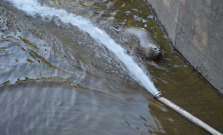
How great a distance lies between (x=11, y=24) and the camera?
726cm

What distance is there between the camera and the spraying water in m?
5.12

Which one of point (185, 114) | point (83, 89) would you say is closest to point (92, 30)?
point (83, 89)

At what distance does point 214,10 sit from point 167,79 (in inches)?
69.2

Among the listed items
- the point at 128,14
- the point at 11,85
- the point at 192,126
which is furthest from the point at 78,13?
the point at 192,126

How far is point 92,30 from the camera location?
23.8 ft

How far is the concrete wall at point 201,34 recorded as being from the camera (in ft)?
14.0

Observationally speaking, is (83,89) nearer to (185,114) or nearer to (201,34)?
(185,114)

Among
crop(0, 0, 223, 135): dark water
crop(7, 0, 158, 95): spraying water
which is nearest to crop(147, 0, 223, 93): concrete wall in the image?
crop(0, 0, 223, 135): dark water

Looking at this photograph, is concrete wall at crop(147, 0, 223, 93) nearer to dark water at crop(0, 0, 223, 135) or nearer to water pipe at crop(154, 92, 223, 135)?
dark water at crop(0, 0, 223, 135)

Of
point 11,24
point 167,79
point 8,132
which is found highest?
point 11,24

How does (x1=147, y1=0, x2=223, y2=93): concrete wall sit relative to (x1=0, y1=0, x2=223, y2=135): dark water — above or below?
above

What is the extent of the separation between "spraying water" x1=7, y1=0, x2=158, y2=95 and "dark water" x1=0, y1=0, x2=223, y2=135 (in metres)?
0.19

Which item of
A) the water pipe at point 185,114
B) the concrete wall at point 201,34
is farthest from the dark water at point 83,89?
the concrete wall at point 201,34

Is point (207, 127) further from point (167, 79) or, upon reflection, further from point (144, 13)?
point (144, 13)
